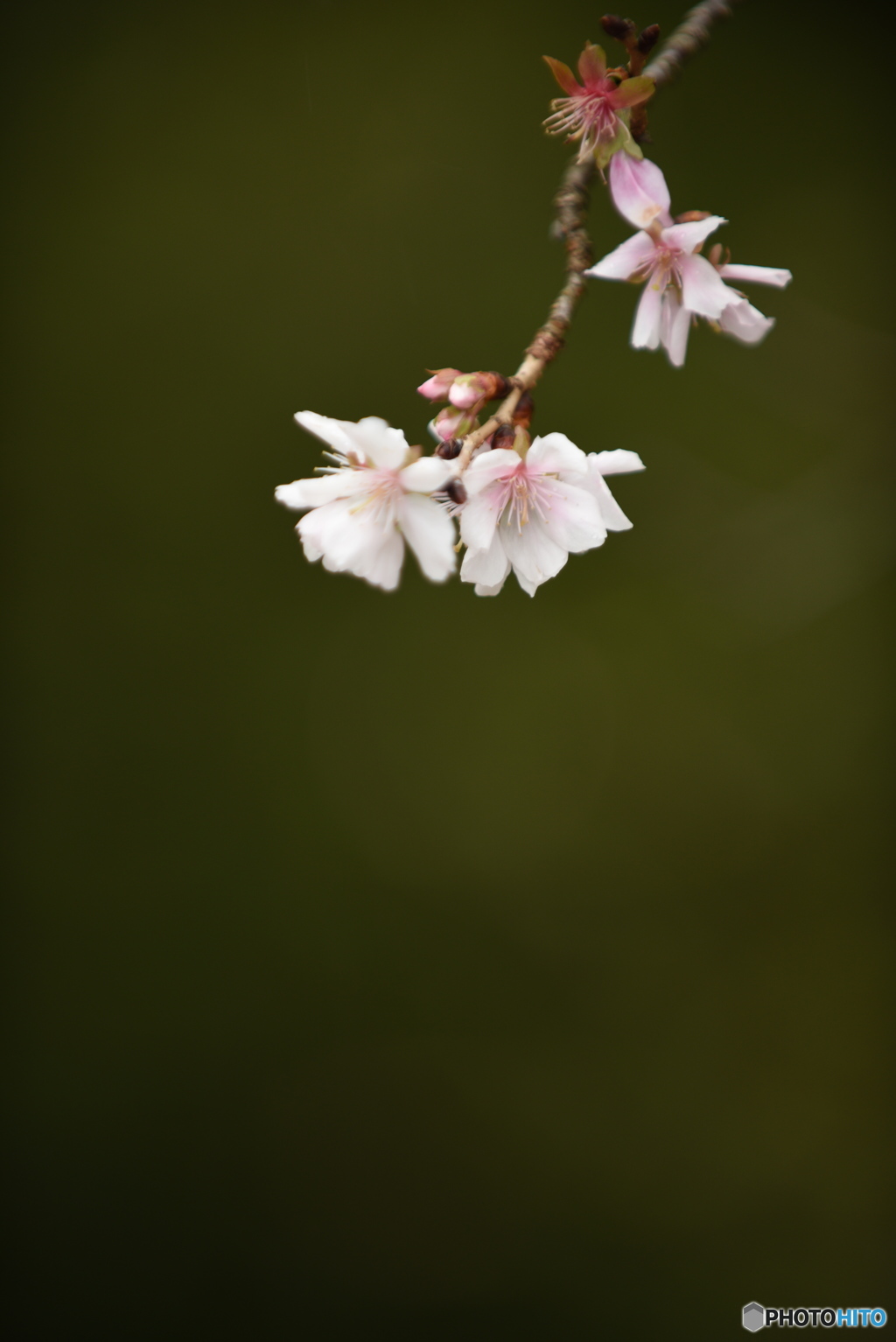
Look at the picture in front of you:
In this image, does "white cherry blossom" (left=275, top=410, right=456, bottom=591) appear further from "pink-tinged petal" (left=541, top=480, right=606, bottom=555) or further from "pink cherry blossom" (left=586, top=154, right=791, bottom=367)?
"pink cherry blossom" (left=586, top=154, right=791, bottom=367)

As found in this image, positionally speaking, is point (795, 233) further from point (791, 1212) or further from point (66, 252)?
point (791, 1212)

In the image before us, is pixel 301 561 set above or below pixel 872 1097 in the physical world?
above

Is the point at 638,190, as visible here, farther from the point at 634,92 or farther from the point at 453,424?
the point at 453,424

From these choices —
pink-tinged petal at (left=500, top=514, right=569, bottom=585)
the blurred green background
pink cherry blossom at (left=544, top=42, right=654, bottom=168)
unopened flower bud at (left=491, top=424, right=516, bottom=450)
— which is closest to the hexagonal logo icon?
the blurred green background

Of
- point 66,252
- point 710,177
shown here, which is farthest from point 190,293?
point 710,177

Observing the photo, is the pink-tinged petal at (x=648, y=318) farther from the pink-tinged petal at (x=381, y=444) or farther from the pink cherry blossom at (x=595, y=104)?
the pink-tinged petal at (x=381, y=444)
